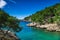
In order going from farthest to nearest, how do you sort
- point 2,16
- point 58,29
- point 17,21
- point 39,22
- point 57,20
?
point 39,22
point 57,20
point 58,29
point 17,21
point 2,16

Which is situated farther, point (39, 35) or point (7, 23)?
point (39, 35)

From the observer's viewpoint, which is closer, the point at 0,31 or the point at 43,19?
the point at 0,31

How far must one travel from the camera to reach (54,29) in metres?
94.0

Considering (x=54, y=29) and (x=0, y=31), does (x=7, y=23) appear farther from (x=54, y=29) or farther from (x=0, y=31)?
(x=54, y=29)

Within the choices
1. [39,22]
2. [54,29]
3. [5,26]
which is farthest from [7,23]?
[39,22]

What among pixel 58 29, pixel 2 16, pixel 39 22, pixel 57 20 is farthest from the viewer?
pixel 39 22

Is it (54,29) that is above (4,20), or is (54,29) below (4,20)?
above

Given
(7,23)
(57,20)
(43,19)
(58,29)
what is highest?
(43,19)

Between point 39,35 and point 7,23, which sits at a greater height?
point 39,35

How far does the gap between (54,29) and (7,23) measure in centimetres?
5183

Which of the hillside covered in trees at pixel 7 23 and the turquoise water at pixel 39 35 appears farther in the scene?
the turquoise water at pixel 39 35

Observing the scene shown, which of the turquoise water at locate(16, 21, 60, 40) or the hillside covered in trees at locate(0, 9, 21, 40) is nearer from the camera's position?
the hillside covered in trees at locate(0, 9, 21, 40)

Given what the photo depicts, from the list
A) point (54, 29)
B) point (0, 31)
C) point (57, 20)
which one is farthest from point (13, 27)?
point (57, 20)

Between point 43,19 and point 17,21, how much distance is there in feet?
280
